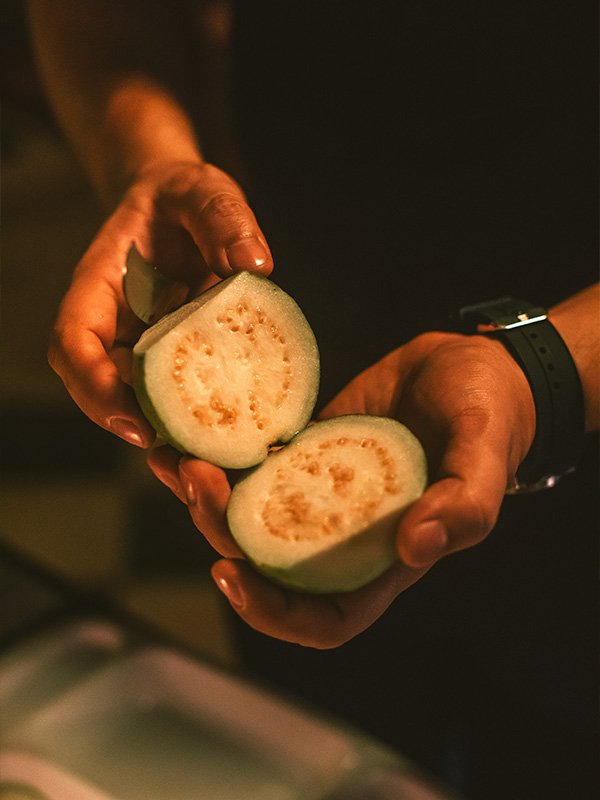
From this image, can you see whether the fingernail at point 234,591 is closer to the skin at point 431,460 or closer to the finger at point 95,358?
the skin at point 431,460

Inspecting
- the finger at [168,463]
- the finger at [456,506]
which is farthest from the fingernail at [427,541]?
the finger at [168,463]

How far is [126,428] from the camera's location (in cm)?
88

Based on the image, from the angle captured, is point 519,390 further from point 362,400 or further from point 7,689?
point 7,689

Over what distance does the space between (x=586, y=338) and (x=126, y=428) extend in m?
0.56

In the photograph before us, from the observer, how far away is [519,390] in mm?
917

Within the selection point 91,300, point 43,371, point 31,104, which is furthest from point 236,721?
point 31,104

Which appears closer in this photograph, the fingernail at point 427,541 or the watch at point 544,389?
the fingernail at point 427,541

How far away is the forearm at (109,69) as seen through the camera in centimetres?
133

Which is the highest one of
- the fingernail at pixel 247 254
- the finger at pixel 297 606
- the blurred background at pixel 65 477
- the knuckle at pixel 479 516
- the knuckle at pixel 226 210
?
the knuckle at pixel 226 210

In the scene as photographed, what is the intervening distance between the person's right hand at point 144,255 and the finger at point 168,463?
0.05 ft

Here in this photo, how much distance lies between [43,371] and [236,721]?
191 centimetres

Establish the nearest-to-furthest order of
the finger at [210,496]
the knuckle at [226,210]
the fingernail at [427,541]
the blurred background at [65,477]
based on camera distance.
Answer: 1. the fingernail at [427,541]
2. the finger at [210,496]
3. the knuckle at [226,210]
4. the blurred background at [65,477]

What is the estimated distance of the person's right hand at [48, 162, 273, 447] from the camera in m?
0.88

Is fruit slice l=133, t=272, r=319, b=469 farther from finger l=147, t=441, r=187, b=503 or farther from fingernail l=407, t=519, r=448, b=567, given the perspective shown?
fingernail l=407, t=519, r=448, b=567
